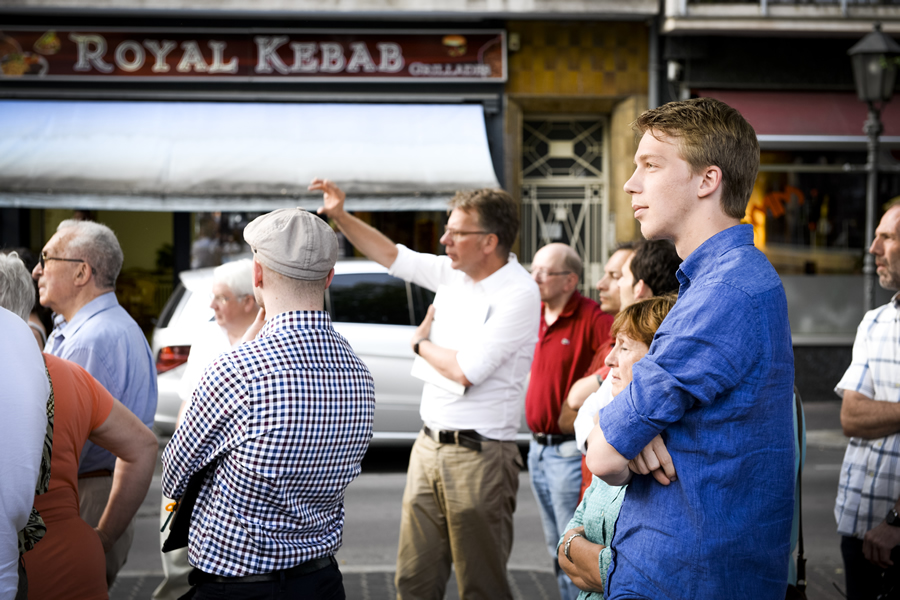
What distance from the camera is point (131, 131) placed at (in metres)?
11.0

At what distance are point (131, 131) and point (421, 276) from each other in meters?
8.28

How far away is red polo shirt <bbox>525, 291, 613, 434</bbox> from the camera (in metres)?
4.07

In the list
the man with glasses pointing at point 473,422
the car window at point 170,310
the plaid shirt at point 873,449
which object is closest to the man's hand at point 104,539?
the man with glasses pointing at point 473,422

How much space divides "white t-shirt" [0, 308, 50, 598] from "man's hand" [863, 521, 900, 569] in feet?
9.27

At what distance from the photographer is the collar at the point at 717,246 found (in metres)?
1.79

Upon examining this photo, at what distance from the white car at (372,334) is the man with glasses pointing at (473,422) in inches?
131

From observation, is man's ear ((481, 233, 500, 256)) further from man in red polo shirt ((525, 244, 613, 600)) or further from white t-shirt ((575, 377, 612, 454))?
white t-shirt ((575, 377, 612, 454))

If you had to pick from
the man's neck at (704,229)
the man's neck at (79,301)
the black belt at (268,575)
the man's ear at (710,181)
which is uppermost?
the man's ear at (710,181)

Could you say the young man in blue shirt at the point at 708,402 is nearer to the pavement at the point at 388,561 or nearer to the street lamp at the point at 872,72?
the pavement at the point at 388,561

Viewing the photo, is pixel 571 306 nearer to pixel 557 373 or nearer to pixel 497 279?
pixel 557 373

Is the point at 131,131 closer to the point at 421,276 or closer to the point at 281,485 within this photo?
the point at 421,276

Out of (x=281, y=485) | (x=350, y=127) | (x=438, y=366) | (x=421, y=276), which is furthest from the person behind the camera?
(x=350, y=127)

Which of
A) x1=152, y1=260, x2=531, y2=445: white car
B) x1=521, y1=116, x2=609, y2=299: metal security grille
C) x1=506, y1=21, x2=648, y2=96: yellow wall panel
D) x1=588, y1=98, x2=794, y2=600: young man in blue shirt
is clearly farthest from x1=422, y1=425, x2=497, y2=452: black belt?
x1=506, y1=21, x2=648, y2=96: yellow wall panel

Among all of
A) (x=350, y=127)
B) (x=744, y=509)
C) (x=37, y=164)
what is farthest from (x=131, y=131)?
(x=744, y=509)
